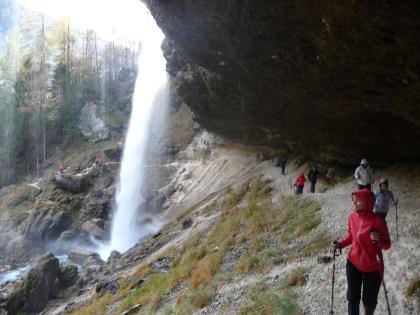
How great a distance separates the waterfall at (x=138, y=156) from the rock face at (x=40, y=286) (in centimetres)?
871

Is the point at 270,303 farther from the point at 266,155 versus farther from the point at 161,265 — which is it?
the point at 266,155

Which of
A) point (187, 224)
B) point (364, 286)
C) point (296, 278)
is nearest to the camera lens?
point (364, 286)

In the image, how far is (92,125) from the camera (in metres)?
62.3

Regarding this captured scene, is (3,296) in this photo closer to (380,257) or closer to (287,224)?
(287,224)

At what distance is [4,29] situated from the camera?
445 ft

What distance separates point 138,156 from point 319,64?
3619cm

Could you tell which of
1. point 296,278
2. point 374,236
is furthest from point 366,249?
point 296,278

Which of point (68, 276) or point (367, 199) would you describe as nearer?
point (367, 199)

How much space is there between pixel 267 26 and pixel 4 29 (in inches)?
5800

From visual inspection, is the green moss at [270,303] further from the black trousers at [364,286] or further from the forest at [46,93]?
the forest at [46,93]

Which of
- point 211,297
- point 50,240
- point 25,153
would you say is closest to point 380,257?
point 211,297

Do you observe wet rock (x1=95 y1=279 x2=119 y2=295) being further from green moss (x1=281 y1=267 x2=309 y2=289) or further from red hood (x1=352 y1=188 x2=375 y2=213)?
red hood (x1=352 y1=188 x2=375 y2=213)

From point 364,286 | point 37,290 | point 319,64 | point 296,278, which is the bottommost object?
point 37,290

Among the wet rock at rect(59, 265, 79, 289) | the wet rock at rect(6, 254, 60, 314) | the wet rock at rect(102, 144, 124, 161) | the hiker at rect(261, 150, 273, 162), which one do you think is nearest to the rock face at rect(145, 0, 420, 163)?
the hiker at rect(261, 150, 273, 162)
